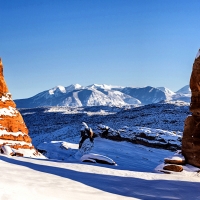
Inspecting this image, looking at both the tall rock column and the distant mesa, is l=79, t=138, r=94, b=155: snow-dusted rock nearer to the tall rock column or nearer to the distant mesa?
the distant mesa

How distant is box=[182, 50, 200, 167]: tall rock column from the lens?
1225 centimetres

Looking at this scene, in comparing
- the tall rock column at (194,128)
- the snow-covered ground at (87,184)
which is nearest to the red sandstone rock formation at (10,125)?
the snow-covered ground at (87,184)

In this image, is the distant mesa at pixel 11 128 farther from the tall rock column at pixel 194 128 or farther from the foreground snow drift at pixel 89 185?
the tall rock column at pixel 194 128

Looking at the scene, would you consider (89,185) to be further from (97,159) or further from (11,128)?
(11,128)

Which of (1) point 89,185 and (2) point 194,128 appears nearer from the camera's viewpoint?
(1) point 89,185

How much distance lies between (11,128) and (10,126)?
0.16 m

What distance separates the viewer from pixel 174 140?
2917 centimetres

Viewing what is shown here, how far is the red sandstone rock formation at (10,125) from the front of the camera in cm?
1841

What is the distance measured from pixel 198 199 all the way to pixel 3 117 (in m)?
15.0

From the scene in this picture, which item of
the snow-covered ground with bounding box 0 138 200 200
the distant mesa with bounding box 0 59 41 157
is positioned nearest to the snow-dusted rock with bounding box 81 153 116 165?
the snow-covered ground with bounding box 0 138 200 200

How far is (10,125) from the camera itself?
1888cm

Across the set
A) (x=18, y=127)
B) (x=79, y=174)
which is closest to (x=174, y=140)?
(x=18, y=127)

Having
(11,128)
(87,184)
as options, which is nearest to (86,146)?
(11,128)

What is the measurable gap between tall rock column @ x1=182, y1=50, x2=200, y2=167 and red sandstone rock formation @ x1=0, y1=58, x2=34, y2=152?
11.5 m
